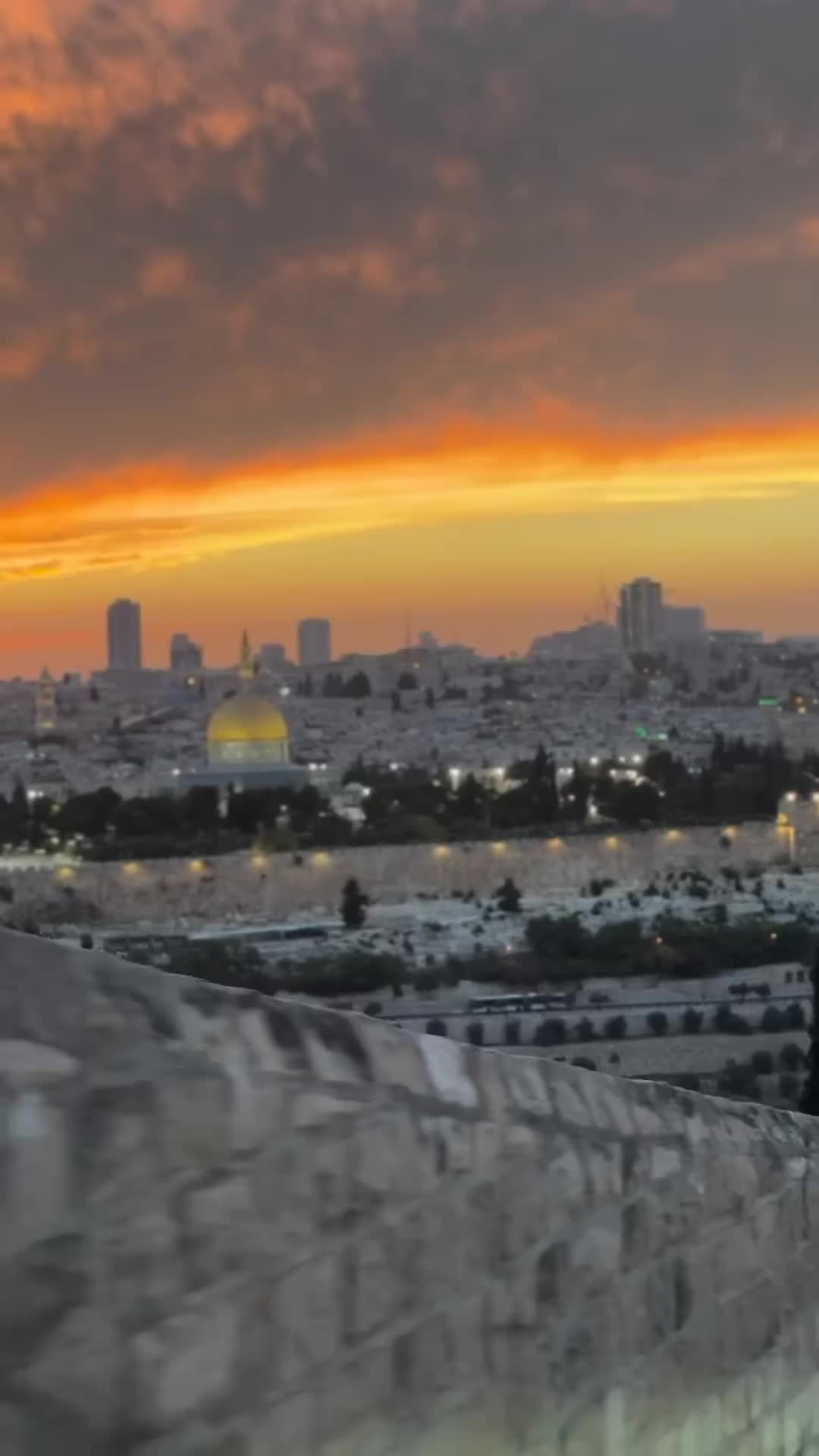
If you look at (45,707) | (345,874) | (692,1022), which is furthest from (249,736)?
(45,707)

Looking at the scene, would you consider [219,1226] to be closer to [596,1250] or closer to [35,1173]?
[35,1173]

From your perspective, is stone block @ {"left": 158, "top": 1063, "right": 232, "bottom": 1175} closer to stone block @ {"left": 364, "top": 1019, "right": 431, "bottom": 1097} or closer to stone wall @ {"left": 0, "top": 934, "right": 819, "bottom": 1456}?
stone wall @ {"left": 0, "top": 934, "right": 819, "bottom": 1456}

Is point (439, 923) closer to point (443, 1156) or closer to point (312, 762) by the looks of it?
point (443, 1156)

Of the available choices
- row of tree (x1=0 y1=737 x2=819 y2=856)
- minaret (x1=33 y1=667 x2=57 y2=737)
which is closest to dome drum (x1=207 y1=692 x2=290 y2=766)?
row of tree (x1=0 y1=737 x2=819 y2=856)

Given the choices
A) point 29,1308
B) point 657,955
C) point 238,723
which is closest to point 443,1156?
point 29,1308

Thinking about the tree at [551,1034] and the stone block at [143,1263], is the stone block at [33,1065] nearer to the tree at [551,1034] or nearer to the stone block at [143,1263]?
the stone block at [143,1263]

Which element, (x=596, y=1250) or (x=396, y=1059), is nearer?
(x=396, y=1059)

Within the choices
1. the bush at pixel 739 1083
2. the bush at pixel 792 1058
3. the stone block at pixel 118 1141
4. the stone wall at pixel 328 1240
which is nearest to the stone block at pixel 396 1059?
the stone wall at pixel 328 1240
